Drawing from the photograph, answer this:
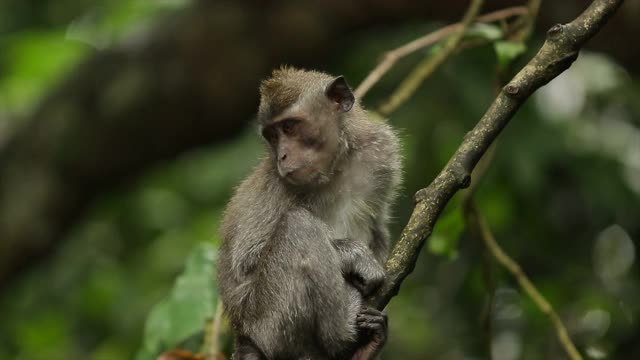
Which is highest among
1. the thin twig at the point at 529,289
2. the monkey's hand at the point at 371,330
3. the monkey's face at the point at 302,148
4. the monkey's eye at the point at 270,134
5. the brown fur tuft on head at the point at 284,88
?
the brown fur tuft on head at the point at 284,88

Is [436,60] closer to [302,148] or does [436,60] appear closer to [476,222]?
[476,222]

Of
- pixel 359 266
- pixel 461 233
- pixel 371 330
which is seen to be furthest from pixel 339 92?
pixel 461 233

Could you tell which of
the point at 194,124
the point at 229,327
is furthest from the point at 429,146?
the point at 229,327

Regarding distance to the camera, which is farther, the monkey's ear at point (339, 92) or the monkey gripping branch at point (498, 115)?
the monkey's ear at point (339, 92)

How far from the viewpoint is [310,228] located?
5031mm

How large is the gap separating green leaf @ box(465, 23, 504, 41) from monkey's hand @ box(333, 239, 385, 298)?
1.40 metres

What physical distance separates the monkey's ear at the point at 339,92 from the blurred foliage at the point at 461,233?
1.82 metres

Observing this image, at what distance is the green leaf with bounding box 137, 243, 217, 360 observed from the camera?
17.8ft

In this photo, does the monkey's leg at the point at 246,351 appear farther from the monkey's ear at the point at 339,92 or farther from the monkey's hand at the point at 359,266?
the monkey's ear at the point at 339,92

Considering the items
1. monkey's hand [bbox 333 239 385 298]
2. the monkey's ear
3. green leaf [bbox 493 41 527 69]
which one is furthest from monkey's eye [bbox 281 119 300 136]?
green leaf [bbox 493 41 527 69]

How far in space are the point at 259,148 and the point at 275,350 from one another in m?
3.45

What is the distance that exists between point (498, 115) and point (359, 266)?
1.00 metres

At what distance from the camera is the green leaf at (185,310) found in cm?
541

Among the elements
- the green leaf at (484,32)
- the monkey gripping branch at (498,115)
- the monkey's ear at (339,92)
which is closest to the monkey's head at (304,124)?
the monkey's ear at (339,92)
